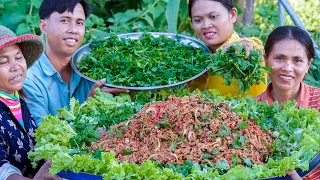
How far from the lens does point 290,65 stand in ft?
12.7

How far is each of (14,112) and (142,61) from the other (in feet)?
3.44

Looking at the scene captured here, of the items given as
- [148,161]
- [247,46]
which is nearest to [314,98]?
[247,46]

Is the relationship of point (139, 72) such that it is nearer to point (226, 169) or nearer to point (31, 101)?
point (31, 101)

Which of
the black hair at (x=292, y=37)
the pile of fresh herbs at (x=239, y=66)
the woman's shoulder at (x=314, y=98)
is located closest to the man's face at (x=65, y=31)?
the pile of fresh herbs at (x=239, y=66)

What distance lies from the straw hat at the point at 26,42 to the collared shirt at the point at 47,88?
445mm

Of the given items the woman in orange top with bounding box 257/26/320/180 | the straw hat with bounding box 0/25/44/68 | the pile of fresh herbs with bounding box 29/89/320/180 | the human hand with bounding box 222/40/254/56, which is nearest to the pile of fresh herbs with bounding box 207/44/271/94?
the human hand with bounding box 222/40/254/56

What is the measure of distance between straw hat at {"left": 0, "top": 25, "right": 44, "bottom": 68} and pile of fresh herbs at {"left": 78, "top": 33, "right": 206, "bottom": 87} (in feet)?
1.42

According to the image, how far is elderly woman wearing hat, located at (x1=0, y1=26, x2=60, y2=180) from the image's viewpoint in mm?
3287

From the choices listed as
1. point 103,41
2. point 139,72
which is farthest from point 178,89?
point 103,41

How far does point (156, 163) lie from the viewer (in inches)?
103

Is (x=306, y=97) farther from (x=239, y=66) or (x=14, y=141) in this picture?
(x=14, y=141)

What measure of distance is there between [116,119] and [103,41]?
1465mm

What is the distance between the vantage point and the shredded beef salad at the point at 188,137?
2.71 metres

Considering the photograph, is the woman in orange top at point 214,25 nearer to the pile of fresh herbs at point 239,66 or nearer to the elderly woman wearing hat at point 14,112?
the pile of fresh herbs at point 239,66
